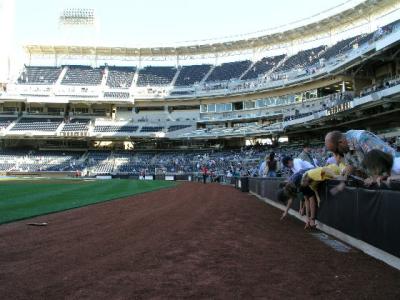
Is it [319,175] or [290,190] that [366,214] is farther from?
[290,190]

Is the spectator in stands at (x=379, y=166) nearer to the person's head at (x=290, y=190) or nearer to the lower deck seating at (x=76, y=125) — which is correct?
the person's head at (x=290, y=190)

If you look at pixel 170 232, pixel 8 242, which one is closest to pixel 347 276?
pixel 170 232

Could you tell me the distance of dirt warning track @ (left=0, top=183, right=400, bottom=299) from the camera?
172 inches

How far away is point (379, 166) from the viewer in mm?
5727

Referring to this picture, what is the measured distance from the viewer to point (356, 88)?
1593 inches

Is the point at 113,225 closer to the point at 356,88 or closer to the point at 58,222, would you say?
the point at 58,222

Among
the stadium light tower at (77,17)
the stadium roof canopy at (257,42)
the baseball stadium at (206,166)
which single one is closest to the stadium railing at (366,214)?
the baseball stadium at (206,166)

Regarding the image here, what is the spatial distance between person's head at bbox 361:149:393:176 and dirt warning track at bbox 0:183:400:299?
1.28m

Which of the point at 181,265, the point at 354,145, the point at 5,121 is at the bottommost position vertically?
the point at 181,265

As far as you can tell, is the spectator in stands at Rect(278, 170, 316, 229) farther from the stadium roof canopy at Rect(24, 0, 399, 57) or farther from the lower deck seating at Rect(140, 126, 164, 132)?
the lower deck seating at Rect(140, 126, 164, 132)

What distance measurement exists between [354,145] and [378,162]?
1057 millimetres

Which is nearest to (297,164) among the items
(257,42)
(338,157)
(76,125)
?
(338,157)

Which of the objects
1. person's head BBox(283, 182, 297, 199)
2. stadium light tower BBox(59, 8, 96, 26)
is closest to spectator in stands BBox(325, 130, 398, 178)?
person's head BBox(283, 182, 297, 199)

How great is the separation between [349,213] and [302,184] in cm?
136
